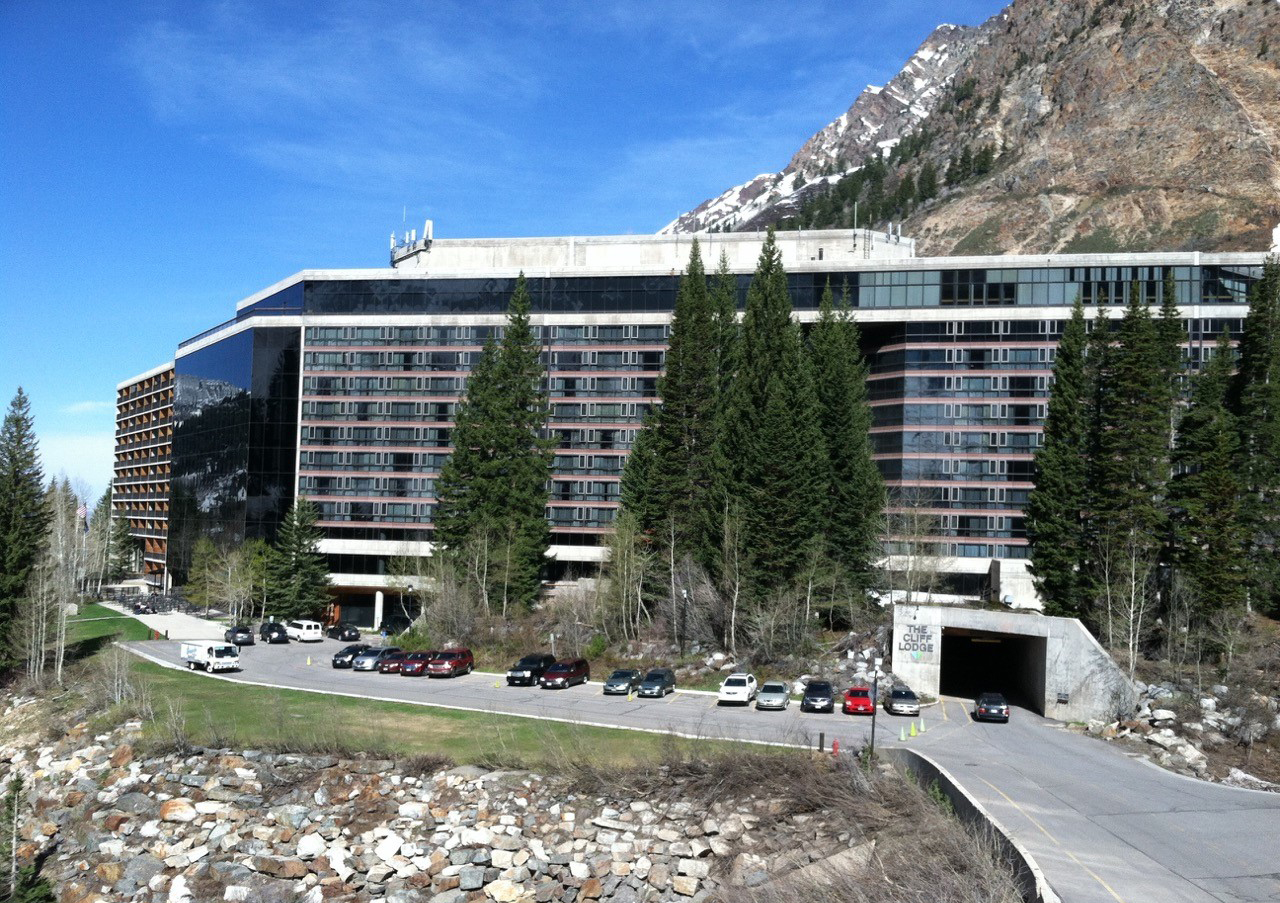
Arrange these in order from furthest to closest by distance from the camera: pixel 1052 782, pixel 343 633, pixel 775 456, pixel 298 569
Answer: pixel 298 569
pixel 343 633
pixel 775 456
pixel 1052 782

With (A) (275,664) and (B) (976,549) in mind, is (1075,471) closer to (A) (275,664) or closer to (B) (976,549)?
(B) (976,549)

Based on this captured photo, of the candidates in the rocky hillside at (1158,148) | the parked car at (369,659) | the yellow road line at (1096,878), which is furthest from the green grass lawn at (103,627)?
the rocky hillside at (1158,148)

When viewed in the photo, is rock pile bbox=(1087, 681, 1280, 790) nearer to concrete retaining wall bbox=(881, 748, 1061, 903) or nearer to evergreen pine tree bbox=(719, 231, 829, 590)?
concrete retaining wall bbox=(881, 748, 1061, 903)

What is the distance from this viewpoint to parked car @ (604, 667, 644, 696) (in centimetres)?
5325

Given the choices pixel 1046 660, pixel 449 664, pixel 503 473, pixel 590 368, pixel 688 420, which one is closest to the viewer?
pixel 1046 660

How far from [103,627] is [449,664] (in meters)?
46.1

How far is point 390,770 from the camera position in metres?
38.6

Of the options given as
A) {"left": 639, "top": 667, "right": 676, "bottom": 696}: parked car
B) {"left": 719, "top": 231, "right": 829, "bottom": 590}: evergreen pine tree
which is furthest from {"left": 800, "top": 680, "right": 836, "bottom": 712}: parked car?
{"left": 719, "top": 231, "right": 829, "bottom": 590}: evergreen pine tree

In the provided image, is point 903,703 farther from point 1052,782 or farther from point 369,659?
point 369,659

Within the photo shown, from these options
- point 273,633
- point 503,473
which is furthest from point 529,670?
point 273,633

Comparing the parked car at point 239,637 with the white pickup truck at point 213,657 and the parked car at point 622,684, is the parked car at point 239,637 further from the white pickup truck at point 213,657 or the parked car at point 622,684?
the parked car at point 622,684

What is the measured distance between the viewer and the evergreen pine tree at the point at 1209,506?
5541 cm

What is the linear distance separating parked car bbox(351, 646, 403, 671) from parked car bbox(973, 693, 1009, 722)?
37.3 m

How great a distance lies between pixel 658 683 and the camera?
53219mm
